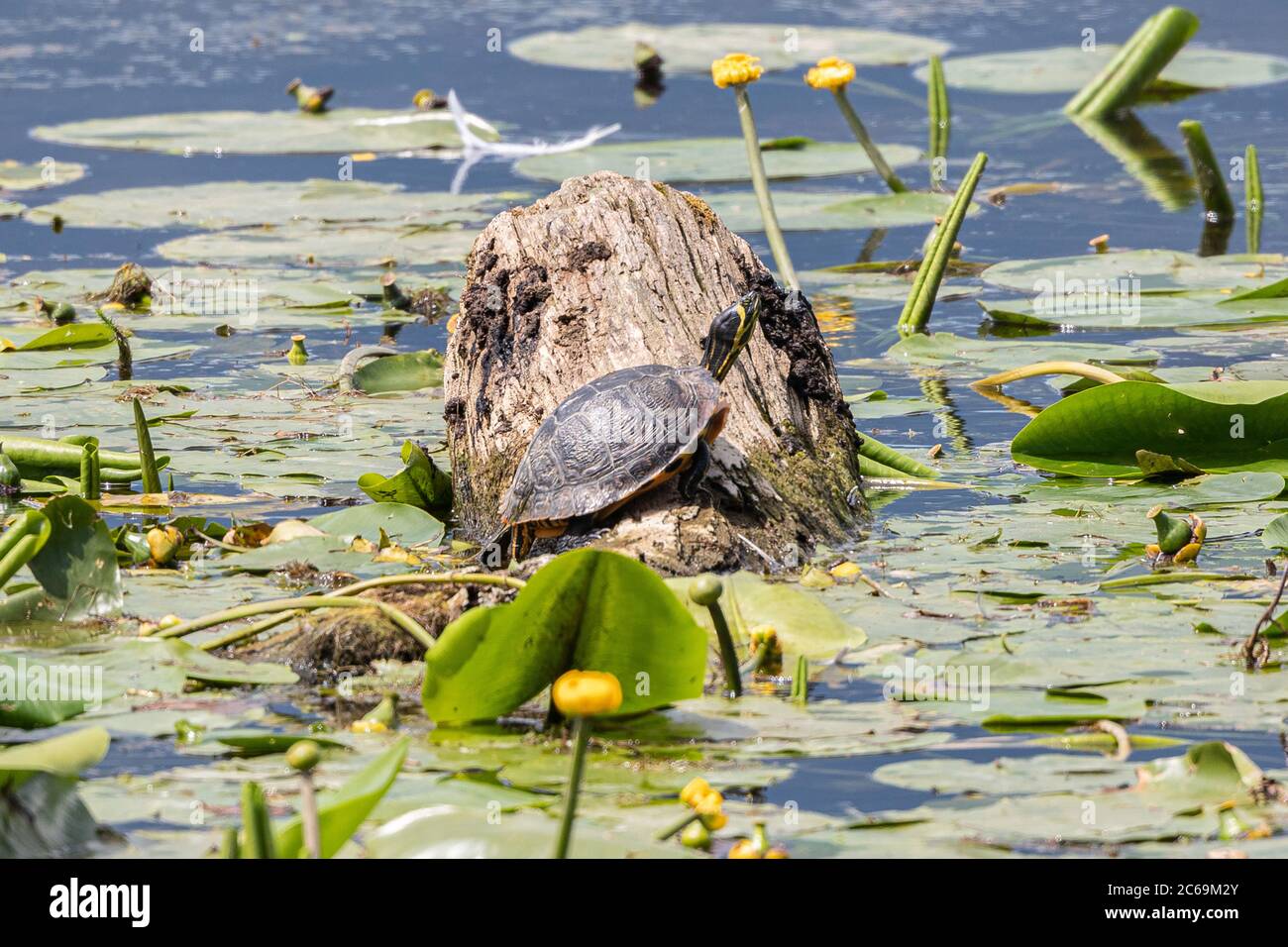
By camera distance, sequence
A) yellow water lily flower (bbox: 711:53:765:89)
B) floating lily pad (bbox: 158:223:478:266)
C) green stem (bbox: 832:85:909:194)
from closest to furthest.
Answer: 1. yellow water lily flower (bbox: 711:53:765:89)
2. green stem (bbox: 832:85:909:194)
3. floating lily pad (bbox: 158:223:478:266)

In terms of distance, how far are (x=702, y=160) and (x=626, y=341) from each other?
5.91 metres

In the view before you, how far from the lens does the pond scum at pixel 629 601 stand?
2.73 metres

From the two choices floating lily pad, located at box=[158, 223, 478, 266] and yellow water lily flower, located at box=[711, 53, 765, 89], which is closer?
yellow water lily flower, located at box=[711, 53, 765, 89]

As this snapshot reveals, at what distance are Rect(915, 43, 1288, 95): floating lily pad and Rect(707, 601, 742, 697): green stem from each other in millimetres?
10204

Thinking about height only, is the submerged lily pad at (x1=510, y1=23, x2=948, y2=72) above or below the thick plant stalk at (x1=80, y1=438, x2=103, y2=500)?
above

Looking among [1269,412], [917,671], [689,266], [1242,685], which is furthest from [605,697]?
[1269,412]

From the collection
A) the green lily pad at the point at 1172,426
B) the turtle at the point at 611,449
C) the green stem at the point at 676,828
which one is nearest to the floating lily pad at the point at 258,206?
the green lily pad at the point at 1172,426

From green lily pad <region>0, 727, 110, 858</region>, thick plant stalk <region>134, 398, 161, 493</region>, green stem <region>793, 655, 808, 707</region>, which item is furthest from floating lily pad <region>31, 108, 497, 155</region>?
green lily pad <region>0, 727, 110, 858</region>

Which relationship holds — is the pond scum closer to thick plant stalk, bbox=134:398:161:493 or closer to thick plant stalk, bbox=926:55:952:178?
thick plant stalk, bbox=134:398:161:493

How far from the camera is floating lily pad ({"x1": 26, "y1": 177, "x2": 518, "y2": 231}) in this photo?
955 cm

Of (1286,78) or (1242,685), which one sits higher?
(1286,78)

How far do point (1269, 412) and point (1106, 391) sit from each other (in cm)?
48

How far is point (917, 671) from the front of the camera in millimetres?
3461
